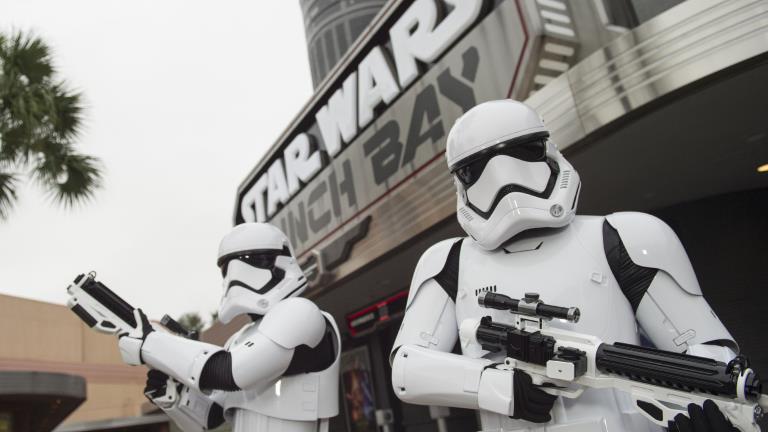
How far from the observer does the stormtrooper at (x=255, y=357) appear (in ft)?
8.14

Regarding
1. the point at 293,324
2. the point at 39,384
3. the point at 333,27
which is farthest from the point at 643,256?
the point at 333,27

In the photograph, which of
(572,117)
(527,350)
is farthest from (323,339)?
(572,117)

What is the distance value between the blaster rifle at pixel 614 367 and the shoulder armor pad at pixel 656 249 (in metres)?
0.35

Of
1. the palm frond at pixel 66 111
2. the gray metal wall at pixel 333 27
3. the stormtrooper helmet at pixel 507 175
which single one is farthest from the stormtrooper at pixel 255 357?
the gray metal wall at pixel 333 27

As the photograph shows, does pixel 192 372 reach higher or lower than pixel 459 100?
lower

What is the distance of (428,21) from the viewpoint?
16.8ft

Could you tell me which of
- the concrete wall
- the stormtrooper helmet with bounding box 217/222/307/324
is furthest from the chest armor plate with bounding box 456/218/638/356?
the concrete wall

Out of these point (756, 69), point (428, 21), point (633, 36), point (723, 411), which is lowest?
point (723, 411)

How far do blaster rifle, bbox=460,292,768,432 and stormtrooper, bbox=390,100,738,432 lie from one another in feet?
0.26

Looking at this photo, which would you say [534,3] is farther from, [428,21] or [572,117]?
[428,21]

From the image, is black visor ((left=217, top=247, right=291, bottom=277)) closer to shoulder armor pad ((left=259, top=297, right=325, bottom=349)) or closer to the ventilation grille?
shoulder armor pad ((left=259, top=297, right=325, bottom=349))

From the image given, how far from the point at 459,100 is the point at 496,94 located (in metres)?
0.48

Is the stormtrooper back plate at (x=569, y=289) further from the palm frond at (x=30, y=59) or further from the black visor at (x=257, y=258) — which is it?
the palm frond at (x=30, y=59)

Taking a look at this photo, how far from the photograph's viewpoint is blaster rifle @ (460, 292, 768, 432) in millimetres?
1252
